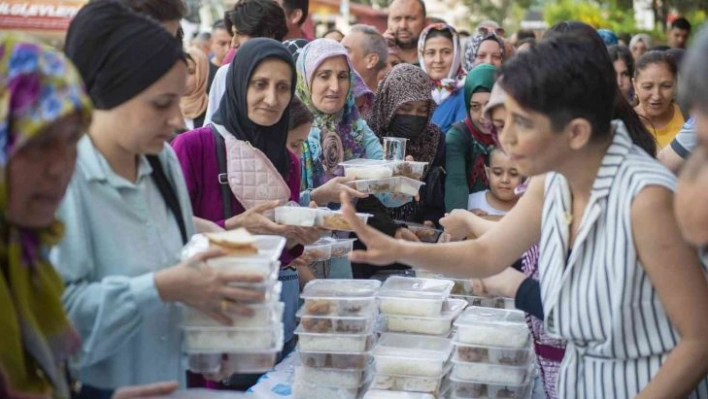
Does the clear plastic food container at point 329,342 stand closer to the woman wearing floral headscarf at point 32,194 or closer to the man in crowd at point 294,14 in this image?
the woman wearing floral headscarf at point 32,194

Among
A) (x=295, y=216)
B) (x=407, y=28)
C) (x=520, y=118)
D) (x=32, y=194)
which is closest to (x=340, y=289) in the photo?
(x=295, y=216)

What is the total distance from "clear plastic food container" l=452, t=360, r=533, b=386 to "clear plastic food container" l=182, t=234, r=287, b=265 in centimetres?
115

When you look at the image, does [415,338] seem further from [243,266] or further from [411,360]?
[243,266]

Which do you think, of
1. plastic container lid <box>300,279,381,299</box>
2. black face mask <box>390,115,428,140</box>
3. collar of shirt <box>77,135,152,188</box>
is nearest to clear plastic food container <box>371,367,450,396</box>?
plastic container lid <box>300,279,381,299</box>

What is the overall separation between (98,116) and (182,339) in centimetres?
68

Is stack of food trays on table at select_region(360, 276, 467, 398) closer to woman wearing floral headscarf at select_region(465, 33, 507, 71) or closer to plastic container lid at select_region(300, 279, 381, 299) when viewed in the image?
plastic container lid at select_region(300, 279, 381, 299)

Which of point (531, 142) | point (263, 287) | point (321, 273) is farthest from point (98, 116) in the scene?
point (321, 273)

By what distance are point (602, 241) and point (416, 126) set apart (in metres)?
2.99

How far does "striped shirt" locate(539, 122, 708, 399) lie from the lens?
108 inches

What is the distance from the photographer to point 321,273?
5.08m

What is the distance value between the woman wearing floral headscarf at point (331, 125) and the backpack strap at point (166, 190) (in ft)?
6.77

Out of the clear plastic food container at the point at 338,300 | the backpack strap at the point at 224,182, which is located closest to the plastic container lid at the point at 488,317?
A: the clear plastic food container at the point at 338,300

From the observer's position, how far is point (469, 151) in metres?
5.79

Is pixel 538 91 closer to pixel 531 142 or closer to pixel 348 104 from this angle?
pixel 531 142
